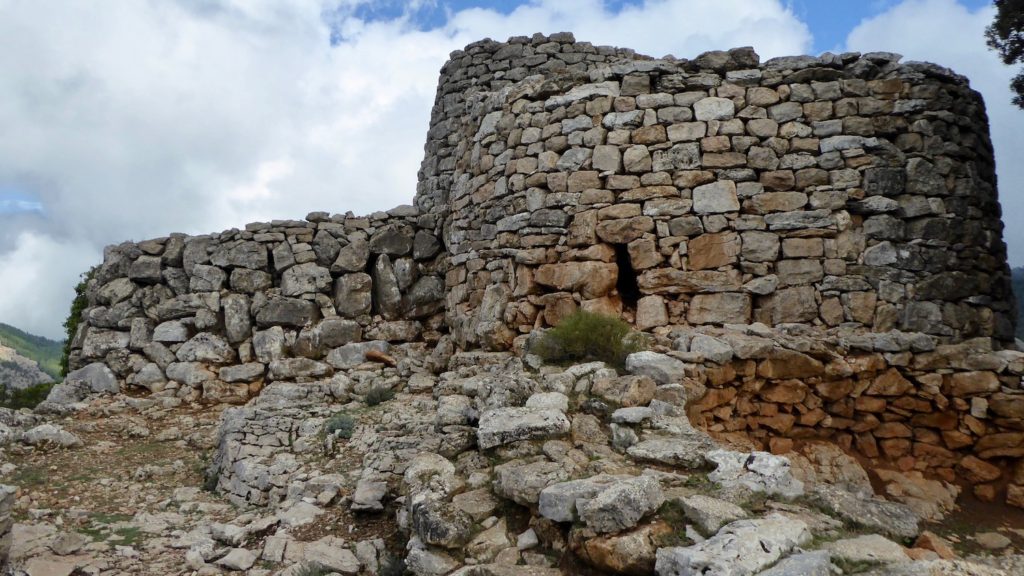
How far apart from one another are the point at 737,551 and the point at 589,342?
291 centimetres

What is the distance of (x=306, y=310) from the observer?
8.50 metres

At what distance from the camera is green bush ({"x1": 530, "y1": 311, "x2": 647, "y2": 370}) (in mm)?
5363

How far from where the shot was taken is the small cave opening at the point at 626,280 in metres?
6.75

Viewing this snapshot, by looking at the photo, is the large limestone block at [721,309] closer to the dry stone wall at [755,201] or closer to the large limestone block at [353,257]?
the dry stone wall at [755,201]

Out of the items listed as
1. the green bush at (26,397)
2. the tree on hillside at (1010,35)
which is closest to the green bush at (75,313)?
the green bush at (26,397)

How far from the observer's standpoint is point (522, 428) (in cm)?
407

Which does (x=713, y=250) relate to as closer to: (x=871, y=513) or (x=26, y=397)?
(x=871, y=513)

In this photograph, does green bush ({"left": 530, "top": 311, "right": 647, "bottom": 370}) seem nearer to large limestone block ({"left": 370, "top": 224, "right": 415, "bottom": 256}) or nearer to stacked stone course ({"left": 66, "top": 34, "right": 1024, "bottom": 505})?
stacked stone course ({"left": 66, "top": 34, "right": 1024, "bottom": 505})

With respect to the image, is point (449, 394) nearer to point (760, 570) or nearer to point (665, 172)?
point (665, 172)

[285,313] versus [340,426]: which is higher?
[285,313]

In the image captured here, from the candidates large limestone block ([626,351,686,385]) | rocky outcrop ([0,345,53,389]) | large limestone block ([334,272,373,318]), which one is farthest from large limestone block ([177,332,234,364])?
rocky outcrop ([0,345,53,389])

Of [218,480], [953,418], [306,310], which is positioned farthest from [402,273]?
[953,418]

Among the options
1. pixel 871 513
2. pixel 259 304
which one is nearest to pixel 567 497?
pixel 871 513

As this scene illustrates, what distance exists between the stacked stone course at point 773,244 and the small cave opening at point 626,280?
2 centimetres
